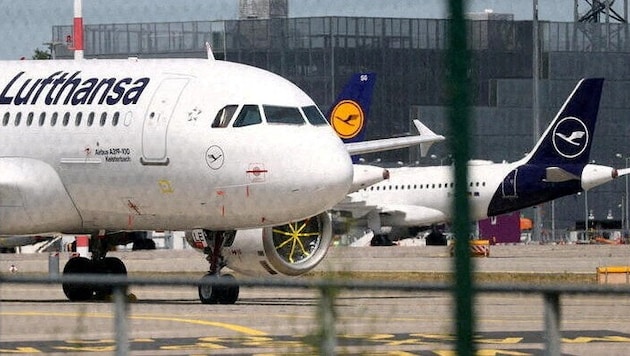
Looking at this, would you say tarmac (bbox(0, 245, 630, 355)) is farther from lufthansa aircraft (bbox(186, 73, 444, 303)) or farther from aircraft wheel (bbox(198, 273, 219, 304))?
lufthansa aircraft (bbox(186, 73, 444, 303))

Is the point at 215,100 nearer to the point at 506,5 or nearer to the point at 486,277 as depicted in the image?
the point at 486,277

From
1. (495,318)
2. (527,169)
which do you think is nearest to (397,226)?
(527,169)

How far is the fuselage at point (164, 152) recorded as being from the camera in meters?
19.0

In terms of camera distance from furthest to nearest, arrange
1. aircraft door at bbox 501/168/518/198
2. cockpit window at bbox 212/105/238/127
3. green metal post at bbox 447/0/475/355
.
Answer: aircraft door at bbox 501/168/518/198
cockpit window at bbox 212/105/238/127
green metal post at bbox 447/0/475/355

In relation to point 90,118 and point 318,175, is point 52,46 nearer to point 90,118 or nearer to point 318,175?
point 90,118

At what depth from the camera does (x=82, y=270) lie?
2094 centimetres

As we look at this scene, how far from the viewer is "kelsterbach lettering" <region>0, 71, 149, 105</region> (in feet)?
65.1

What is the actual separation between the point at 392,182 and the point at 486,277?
35.7m

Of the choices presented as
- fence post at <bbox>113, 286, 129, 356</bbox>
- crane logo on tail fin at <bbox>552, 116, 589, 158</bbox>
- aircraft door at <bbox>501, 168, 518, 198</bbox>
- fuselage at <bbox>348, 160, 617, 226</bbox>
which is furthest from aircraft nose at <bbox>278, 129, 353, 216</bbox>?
aircraft door at <bbox>501, 168, 518, 198</bbox>

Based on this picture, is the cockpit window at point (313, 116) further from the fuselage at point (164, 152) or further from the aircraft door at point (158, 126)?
the aircraft door at point (158, 126)

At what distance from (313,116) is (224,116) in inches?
43.9

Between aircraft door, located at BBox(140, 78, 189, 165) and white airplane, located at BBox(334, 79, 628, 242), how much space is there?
2357 centimetres

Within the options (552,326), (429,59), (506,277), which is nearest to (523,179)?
(506,277)

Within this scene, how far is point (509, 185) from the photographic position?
5691 cm
